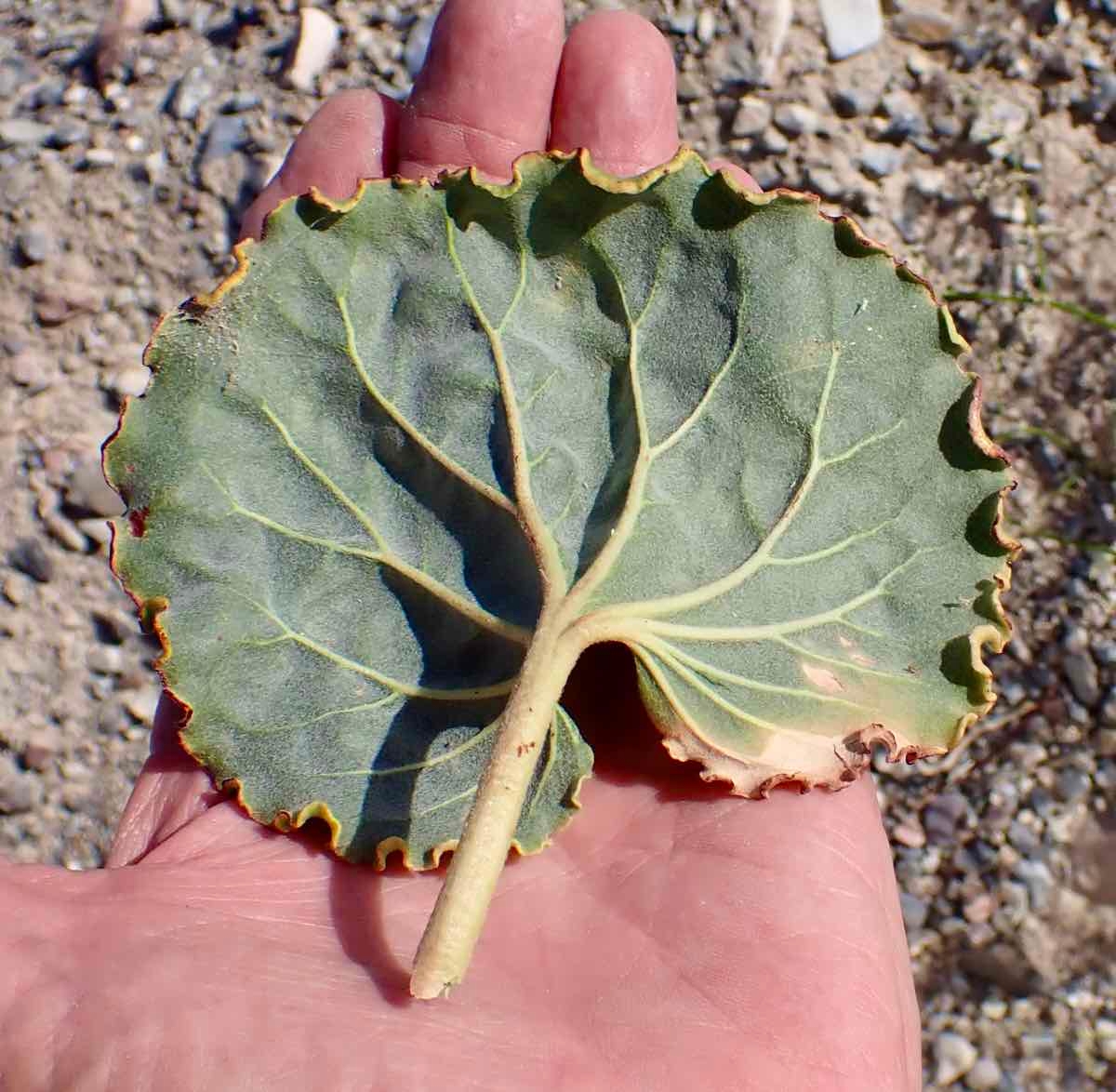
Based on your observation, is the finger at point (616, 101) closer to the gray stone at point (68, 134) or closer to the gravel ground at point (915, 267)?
the gravel ground at point (915, 267)

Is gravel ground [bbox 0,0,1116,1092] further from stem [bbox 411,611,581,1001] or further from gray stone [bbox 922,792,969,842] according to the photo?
stem [bbox 411,611,581,1001]

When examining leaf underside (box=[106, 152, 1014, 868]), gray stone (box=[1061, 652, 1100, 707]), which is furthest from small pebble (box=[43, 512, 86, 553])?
gray stone (box=[1061, 652, 1100, 707])

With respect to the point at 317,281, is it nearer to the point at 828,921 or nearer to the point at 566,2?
the point at 828,921

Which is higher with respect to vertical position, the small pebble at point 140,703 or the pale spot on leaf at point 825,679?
the pale spot on leaf at point 825,679

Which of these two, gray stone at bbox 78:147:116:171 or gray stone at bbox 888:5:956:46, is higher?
gray stone at bbox 888:5:956:46

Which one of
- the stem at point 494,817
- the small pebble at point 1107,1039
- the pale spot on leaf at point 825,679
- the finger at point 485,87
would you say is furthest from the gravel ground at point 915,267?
the stem at point 494,817
